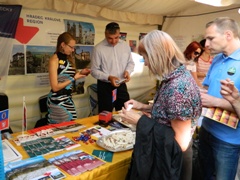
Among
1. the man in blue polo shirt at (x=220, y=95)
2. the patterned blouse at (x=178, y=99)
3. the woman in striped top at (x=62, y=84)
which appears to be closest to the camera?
the patterned blouse at (x=178, y=99)

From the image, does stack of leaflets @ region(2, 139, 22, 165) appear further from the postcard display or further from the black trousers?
the black trousers

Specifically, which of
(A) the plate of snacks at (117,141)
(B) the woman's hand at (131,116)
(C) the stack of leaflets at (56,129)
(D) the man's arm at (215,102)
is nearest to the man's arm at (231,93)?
(D) the man's arm at (215,102)

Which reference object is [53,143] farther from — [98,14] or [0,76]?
[98,14]

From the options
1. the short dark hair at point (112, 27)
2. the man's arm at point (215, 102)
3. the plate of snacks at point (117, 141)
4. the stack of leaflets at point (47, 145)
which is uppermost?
the short dark hair at point (112, 27)

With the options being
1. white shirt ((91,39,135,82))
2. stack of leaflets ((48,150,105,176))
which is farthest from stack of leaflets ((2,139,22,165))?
white shirt ((91,39,135,82))

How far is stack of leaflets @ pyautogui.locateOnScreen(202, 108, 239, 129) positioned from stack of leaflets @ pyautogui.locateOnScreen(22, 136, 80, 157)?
0.84 metres

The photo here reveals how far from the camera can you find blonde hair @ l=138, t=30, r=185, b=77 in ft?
3.16

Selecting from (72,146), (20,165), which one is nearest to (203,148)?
(72,146)

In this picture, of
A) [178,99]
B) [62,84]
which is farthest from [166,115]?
[62,84]

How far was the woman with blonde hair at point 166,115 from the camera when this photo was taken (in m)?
0.93

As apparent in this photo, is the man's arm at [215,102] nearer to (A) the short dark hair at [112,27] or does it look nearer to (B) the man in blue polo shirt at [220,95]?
(B) the man in blue polo shirt at [220,95]

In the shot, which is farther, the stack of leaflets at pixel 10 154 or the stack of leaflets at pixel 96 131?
the stack of leaflets at pixel 96 131

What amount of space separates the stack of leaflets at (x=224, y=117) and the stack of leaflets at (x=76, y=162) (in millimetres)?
693

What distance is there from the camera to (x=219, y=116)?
4.02 feet
